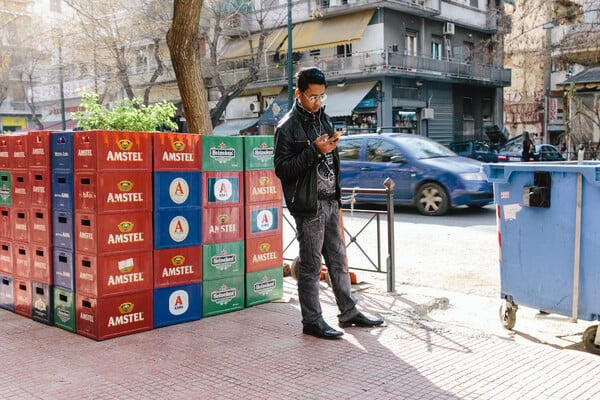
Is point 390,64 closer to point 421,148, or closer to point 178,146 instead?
point 421,148

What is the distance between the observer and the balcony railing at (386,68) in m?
30.3

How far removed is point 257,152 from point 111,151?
4.91 feet

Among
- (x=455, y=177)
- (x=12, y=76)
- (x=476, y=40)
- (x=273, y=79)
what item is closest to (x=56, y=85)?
(x=12, y=76)

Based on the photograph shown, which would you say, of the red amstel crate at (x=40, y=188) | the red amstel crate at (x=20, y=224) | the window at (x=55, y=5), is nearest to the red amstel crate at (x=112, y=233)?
the red amstel crate at (x=40, y=188)

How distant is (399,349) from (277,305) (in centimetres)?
164

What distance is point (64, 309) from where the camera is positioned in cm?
512

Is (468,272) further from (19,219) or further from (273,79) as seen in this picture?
(273,79)

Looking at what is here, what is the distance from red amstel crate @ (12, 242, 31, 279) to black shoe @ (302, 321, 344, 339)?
2.53 metres

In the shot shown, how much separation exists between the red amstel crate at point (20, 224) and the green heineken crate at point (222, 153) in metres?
1.64

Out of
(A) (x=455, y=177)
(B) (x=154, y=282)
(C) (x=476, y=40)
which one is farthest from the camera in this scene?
(C) (x=476, y=40)

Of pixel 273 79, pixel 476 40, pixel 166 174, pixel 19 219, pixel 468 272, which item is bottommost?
pixel 468 272

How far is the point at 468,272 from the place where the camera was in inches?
307

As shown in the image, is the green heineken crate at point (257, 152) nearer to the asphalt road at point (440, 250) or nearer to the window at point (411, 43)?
the asphalt road at point (440, 250)

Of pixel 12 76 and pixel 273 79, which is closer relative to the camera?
pixel 273 79
